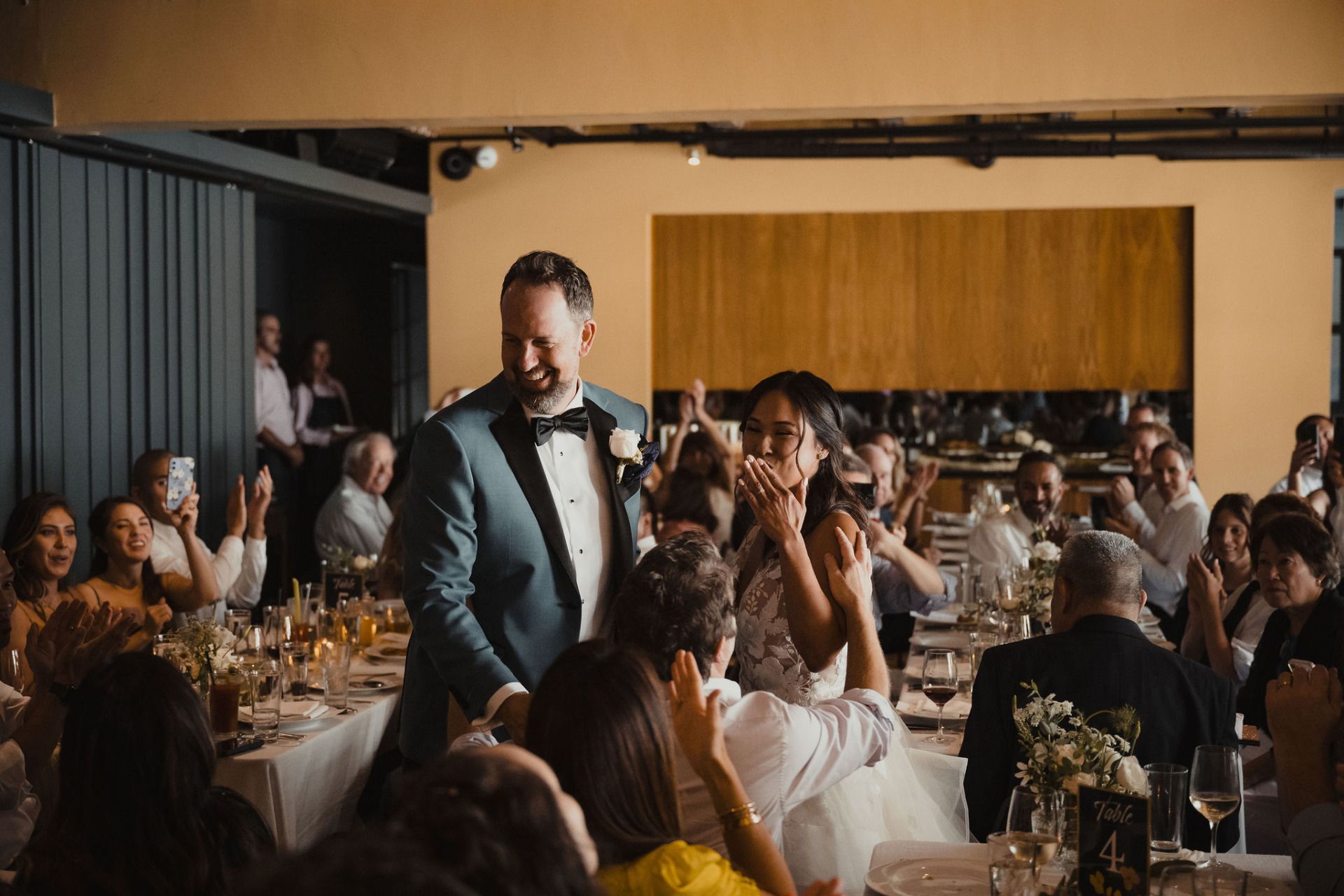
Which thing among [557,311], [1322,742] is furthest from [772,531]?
[1322,742]

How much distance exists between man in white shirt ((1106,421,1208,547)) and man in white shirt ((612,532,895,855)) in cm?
463

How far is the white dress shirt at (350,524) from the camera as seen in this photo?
6555 millimetres

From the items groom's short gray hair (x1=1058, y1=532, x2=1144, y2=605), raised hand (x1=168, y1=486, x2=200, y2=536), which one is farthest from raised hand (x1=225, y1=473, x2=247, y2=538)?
groom's short gray hair (x1=1058, y1=532, x2=1144, y2=605)

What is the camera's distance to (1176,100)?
466 cm

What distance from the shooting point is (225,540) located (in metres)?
5.19

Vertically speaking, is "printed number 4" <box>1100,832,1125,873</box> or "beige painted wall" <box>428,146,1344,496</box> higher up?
"beige painted wall" <box>428,146,1344,496</box>

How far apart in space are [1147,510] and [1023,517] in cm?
175

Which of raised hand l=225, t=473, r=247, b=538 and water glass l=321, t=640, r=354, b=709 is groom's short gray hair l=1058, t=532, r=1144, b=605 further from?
raised hand l=225, t=473, r=247, b=538

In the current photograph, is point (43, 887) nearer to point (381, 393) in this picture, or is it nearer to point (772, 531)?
point (772, 531)

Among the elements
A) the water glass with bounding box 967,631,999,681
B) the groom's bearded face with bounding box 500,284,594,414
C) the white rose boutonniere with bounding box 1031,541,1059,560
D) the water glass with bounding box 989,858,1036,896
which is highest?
the groom's bearded face with bounding box 500,284,594,414

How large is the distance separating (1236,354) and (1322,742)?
7384mm

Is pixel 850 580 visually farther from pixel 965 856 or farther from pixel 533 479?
pixel 533 479

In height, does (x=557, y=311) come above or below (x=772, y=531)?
above

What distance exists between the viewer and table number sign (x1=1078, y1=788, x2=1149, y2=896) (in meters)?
1.76
